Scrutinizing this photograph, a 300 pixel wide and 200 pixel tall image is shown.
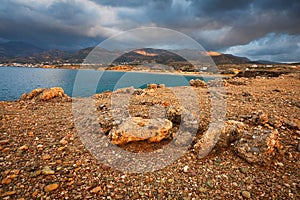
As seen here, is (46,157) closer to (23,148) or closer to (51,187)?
(23,148)

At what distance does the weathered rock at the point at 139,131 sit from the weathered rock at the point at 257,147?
6.40 feet

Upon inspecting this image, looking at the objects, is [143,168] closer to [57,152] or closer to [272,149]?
[57,152]

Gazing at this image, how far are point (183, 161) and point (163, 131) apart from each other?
99 centimetres

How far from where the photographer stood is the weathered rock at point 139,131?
465 centimetres

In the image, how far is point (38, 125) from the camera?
21.1 feet

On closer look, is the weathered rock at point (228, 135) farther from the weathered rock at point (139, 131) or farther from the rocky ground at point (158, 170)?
the weathered rock at point (139, 131)

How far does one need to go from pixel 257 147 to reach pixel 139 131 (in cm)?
302

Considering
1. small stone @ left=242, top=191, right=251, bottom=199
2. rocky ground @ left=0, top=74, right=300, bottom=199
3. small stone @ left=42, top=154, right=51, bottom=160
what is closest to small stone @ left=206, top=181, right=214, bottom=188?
rocky ground @ left=0, top=74, right=300, bottom=199

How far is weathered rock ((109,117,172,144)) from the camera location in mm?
4648

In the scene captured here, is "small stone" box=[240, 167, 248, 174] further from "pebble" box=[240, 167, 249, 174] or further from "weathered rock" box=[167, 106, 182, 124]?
"weathered rock" box=[167, 106, 182, 124]

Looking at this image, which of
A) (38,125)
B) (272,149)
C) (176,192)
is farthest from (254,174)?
(38,125)

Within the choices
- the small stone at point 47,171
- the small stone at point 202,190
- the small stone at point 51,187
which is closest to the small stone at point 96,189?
the small stone at point 51,187

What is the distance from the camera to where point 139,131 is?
4.74m

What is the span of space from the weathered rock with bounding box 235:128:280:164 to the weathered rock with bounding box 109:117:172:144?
6.40 feet
